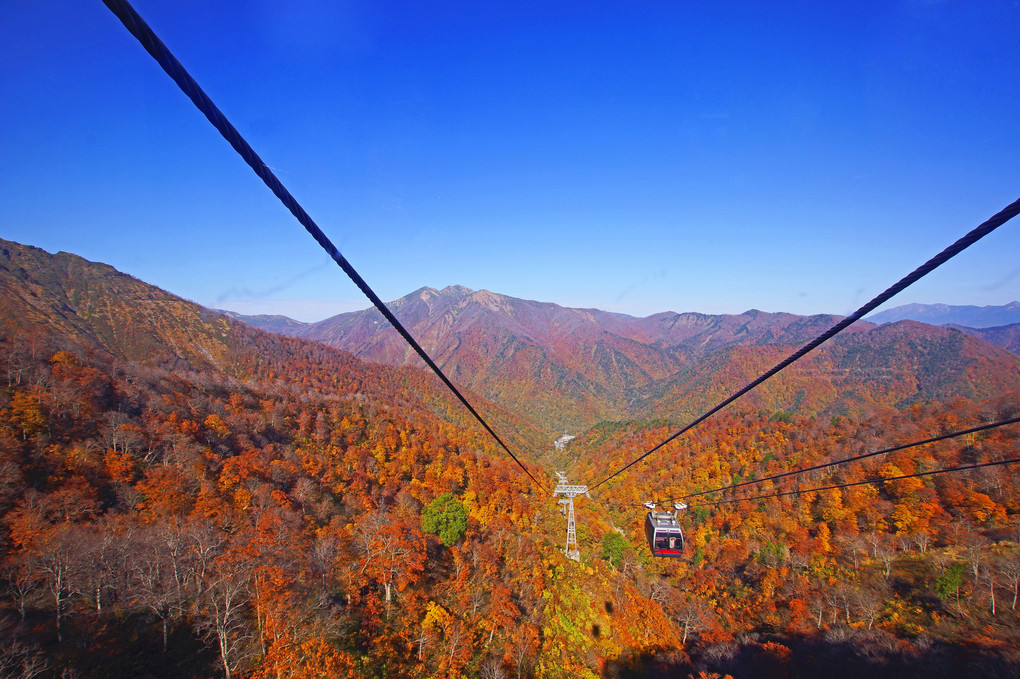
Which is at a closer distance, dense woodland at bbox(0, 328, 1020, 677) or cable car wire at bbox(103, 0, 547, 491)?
cable car wire at bbox(103, 0, 547, 491)

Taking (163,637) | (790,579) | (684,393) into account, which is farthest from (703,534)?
(684,393)

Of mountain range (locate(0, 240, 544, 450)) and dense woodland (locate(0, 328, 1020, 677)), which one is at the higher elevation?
mountain range (locate(0, 240, 544, 450))

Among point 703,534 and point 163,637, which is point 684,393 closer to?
point 703,534

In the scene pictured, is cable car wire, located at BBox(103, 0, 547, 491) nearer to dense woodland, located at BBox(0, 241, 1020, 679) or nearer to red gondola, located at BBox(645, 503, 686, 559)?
dense woodland, located at BBox(0, 241, 1020, 679)

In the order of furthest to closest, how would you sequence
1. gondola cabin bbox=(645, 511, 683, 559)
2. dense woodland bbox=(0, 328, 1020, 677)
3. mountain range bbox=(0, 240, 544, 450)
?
mountain range bbox=(0, 240, 544, 450) < gondola cabin bbox=(645, 511, 683, 559) < dense woodland bbox=(0, 328, 1020, 677)

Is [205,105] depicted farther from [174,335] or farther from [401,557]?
[174,335]

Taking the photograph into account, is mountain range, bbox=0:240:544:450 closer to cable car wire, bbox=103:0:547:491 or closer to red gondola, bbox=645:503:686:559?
red gondola, bbox=645:503:686:559

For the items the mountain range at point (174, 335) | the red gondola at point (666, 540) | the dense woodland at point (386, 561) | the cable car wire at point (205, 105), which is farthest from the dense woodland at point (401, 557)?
the mountain range at point (174, 335)

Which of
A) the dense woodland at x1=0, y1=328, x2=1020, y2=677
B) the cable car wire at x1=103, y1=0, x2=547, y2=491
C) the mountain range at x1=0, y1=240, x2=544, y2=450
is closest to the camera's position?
the cable car wire at x1=103, y1=0, x2=547, y2=491

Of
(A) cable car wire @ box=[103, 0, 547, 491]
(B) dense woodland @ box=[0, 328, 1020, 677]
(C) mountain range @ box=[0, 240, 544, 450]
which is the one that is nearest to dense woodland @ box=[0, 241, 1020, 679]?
(B) dense woodland @ box=[0, 328, 1020, 677]

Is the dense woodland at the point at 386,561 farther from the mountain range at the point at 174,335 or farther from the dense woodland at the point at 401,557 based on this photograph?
the mountain range at the point at 174,335
